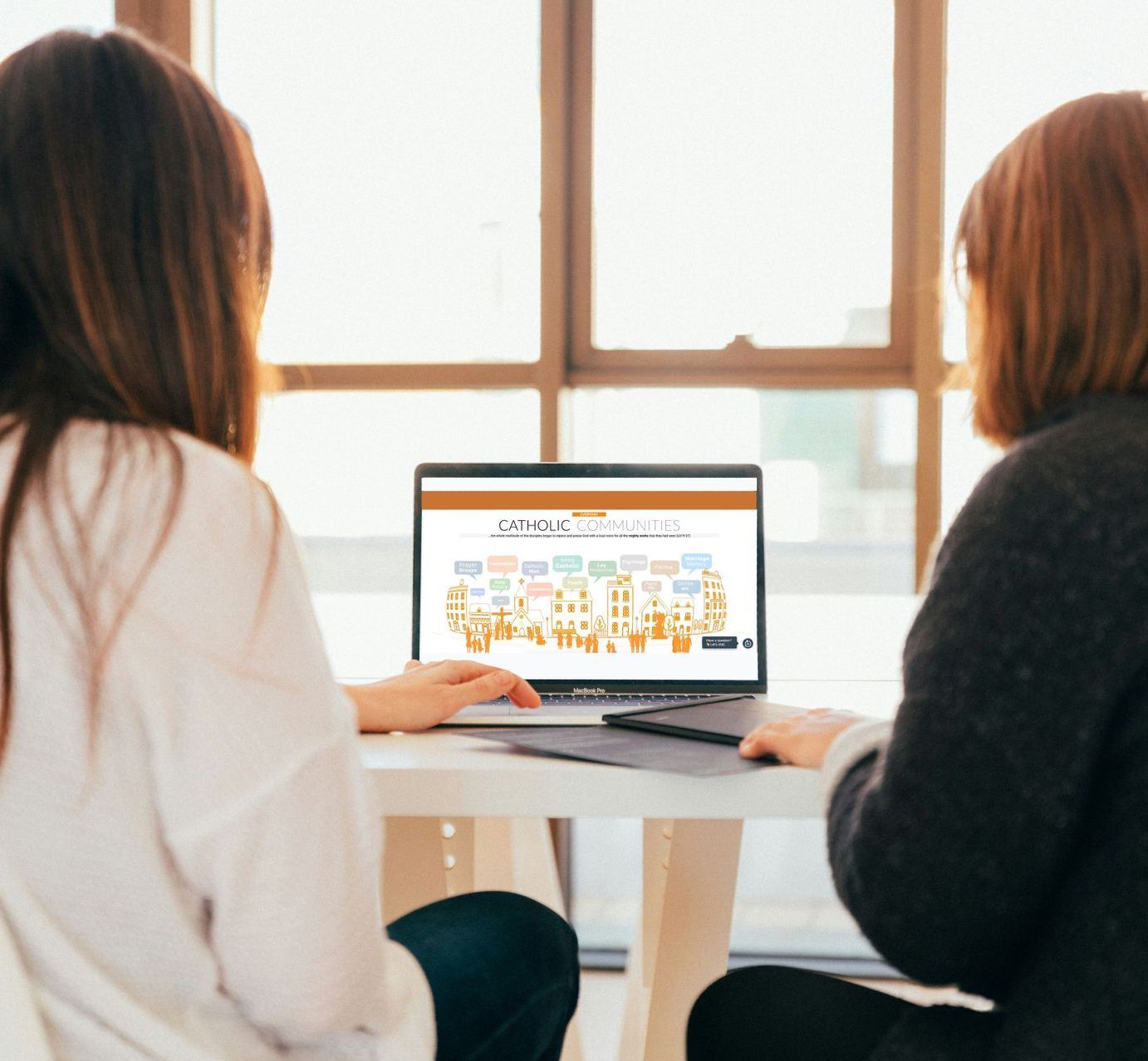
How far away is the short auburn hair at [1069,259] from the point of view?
80 centimetres

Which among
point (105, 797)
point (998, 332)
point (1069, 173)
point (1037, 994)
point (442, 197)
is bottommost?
point (1037, 994)

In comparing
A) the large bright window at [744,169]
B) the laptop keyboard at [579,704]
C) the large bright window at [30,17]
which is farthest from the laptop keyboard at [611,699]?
the large bright window at [30,17]

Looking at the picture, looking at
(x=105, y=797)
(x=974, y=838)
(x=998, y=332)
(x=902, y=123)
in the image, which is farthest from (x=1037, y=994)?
(x=902, y=123)

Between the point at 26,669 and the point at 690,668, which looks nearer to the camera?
the point at 26,669

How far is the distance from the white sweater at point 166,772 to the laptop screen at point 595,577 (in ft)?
2.61

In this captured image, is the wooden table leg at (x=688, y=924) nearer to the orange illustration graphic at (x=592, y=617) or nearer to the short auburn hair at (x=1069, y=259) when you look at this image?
the orange illustration graphic at (x=592, y=617)

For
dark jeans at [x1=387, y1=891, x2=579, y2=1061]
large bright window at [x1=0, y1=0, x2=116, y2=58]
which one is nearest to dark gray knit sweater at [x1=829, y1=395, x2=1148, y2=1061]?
dark jeans at [x1=387, y1=891, x2=579, y2=1061]

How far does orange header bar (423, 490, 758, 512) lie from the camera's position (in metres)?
1.53

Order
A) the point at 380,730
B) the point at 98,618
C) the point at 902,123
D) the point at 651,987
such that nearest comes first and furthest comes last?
the point at 98,618
the point at 380,730
the point at 651,987
the point at 902,123

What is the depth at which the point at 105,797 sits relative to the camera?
657 mm

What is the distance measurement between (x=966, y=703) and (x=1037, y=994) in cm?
18

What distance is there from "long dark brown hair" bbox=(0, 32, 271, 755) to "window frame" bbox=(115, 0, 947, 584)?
1.55 meters

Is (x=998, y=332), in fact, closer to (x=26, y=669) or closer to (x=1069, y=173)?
(x=1069, y=173)

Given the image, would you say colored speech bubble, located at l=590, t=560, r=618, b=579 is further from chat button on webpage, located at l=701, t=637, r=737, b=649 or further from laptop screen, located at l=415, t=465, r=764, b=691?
chat button on webpage, located at l=701, t=637, r=737, b=649
